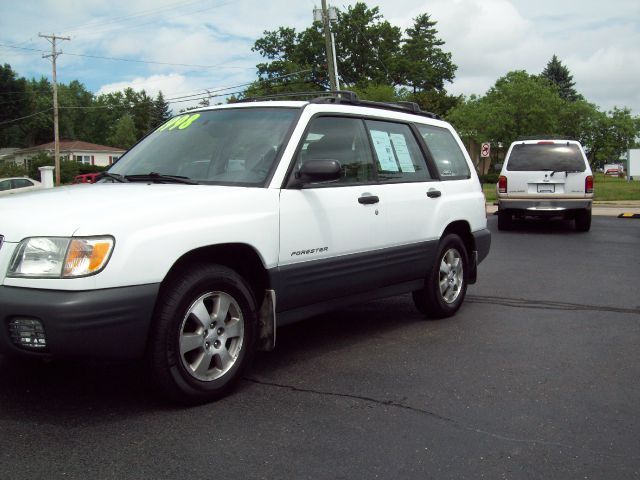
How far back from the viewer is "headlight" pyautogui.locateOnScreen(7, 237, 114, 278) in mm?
3387

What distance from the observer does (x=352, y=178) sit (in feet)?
16.4

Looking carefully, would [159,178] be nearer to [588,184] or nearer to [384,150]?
[384,150]

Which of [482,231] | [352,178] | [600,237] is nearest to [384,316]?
[482,231]

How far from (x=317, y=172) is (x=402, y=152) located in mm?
1513

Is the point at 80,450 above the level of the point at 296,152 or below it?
below

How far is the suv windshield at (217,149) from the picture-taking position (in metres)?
A: 4.47

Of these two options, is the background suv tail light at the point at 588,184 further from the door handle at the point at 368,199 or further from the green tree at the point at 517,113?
the green tree at the point at 517,113

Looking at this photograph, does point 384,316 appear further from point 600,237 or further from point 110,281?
point 600,237

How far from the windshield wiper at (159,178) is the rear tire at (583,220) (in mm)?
11266

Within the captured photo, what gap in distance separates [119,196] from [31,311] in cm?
85

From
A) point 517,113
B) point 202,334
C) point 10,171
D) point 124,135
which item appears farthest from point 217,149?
point 124,135

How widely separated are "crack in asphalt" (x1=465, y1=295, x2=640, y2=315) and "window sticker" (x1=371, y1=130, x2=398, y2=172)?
2.18 m

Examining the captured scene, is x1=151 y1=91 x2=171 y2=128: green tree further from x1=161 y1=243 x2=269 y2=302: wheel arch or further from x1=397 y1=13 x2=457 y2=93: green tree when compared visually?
x1=161 y1=243 x2=269 y2=302: wheel arch

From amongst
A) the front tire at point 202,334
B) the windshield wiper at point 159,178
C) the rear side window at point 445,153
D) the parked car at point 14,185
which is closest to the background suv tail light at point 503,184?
the rear side window at point 445,153
